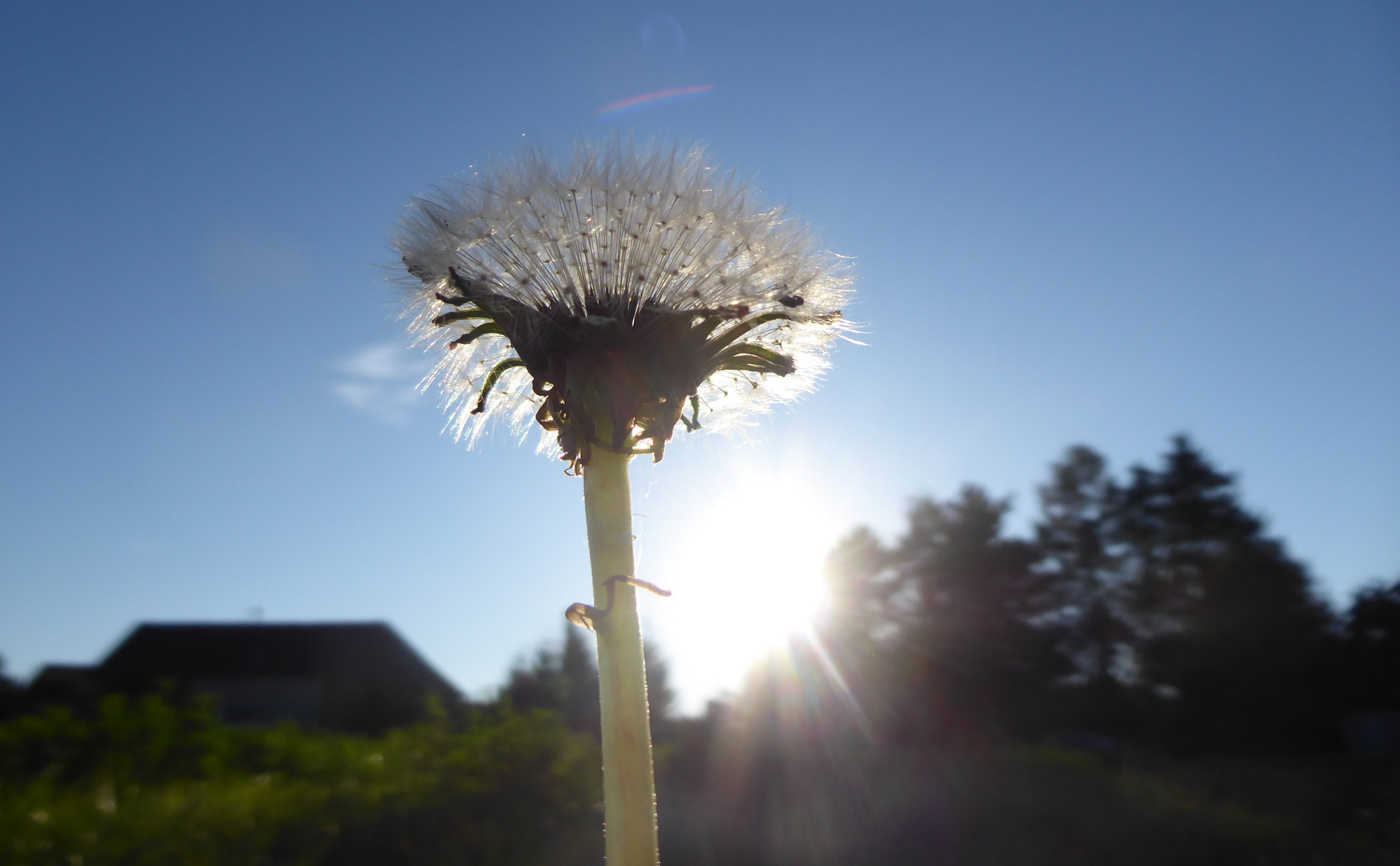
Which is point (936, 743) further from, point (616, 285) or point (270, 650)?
point (270, 650)

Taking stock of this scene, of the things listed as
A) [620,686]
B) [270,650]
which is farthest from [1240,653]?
[270,650]

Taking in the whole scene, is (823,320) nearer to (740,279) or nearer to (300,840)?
(740,279)

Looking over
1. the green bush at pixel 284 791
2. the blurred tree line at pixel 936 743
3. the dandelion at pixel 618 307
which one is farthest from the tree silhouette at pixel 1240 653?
the dandelion at pixel 618 307

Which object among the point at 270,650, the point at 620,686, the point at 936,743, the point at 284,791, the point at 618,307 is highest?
the point at 270,650

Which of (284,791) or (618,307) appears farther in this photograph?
(284,791)

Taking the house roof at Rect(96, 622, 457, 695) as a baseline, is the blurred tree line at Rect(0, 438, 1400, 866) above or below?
below

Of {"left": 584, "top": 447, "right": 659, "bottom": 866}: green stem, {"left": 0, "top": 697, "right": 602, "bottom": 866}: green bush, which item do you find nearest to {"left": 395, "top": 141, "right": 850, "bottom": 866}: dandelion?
{"left": 584, "top": 447, "right": 659, "bottom": 866}: green stem

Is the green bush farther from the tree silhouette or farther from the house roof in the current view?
the tree silhouette
